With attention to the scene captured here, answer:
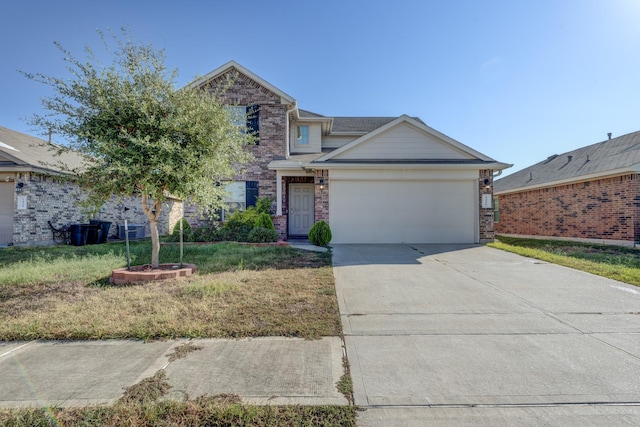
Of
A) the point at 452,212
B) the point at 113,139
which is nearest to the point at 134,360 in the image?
the point at 113,139

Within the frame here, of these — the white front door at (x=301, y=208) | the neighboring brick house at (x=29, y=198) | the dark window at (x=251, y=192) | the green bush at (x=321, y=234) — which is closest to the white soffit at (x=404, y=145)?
the white front door at (x=301, y=208)

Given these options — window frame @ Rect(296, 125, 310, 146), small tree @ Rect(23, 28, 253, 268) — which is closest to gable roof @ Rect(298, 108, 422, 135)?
window frame @ Rect(296, 125, 310, 146)

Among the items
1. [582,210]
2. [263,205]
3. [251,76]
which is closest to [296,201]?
[263,205]

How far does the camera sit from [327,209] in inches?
437

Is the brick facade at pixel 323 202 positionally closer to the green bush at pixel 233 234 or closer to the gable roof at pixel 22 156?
the green bush at pixel 233 234

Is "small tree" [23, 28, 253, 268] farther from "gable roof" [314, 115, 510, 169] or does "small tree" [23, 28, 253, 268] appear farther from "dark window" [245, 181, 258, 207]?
"dark window" [245, 181, 258, 207]

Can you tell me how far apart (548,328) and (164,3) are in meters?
11.5

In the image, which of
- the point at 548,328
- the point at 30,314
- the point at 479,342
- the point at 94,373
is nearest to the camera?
the point at 94,373

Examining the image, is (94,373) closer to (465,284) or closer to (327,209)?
(465,284)

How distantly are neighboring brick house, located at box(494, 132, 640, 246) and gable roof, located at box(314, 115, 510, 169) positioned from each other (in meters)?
4.56

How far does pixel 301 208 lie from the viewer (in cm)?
1295

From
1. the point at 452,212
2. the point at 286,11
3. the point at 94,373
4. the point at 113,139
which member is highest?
the point at 286,11

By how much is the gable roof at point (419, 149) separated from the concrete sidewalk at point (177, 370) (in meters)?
8.76

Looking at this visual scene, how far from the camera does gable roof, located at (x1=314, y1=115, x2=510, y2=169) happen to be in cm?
1118
